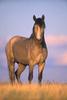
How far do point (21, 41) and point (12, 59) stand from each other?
790 mm

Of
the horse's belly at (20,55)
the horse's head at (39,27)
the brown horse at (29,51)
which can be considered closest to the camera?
the horse's head at (39,27)

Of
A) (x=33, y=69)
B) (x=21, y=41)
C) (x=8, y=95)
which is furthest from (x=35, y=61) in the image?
(x=8, y=95)

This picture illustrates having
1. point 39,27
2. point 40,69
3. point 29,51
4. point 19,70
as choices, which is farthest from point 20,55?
point 39,27

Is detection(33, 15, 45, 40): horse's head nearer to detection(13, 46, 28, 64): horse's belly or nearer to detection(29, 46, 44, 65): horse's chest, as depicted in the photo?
detection(29, 46, 44, 65): horse's chest

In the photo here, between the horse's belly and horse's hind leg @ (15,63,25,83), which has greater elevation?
the horse's belly

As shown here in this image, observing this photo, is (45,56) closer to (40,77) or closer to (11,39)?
(40,77)

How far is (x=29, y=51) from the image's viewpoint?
12.2m

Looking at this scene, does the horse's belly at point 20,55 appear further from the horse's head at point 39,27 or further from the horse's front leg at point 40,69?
the horse's head at point 39,27

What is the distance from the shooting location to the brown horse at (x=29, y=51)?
38.6 ft

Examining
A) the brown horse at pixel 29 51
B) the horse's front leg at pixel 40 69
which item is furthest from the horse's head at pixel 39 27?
the horse's front leg at pixel 40 69

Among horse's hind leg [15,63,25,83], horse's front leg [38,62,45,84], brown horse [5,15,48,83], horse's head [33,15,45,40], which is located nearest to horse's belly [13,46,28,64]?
brown horse [5,15,48,83]

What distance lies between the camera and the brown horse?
11763 mm

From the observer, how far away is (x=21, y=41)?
13.1 meters

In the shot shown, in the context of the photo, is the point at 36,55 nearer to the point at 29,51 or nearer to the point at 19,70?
the point at 29,51
